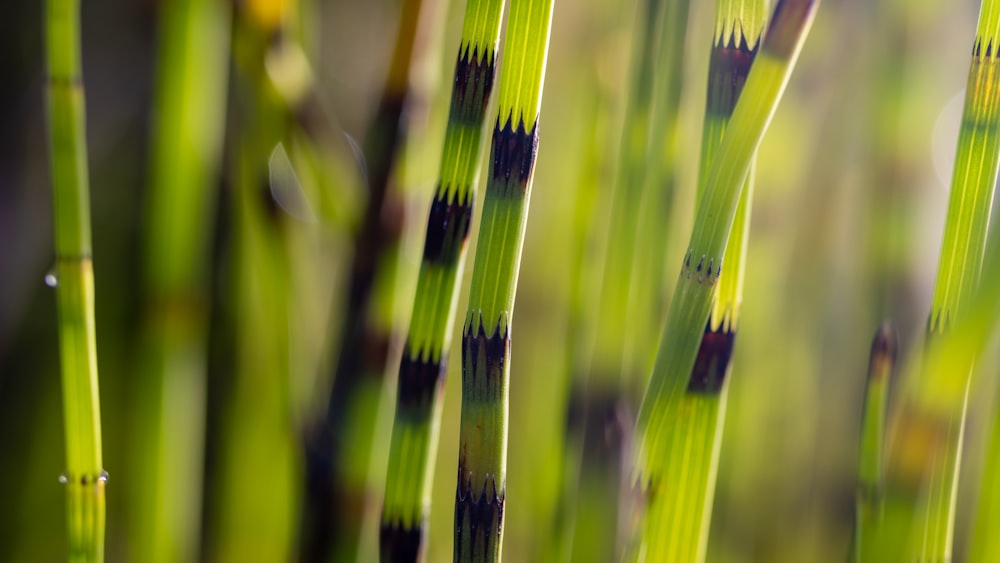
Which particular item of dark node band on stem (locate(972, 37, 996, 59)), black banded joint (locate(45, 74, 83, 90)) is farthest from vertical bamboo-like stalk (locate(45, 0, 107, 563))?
dark node band on stem (locate(972, 37, 996, 59))

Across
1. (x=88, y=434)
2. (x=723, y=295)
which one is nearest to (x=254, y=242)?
(x=88, y=434)

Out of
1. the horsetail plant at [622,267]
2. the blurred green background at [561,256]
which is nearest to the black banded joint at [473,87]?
the horsetail plant at [622,267]

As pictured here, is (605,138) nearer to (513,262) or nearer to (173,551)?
(513,262)

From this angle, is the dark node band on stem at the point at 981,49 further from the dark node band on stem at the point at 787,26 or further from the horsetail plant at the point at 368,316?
the horsetail plant at the point at 368,316

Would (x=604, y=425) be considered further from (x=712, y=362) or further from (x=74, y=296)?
(x=74, y=296)

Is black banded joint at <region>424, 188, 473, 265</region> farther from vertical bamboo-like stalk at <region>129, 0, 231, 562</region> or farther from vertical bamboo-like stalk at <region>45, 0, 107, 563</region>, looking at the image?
vertical bamboo-like stalk at <region>129, 0, 231, 562</region>

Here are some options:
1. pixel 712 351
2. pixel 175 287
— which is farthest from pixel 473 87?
pixel 175 287
